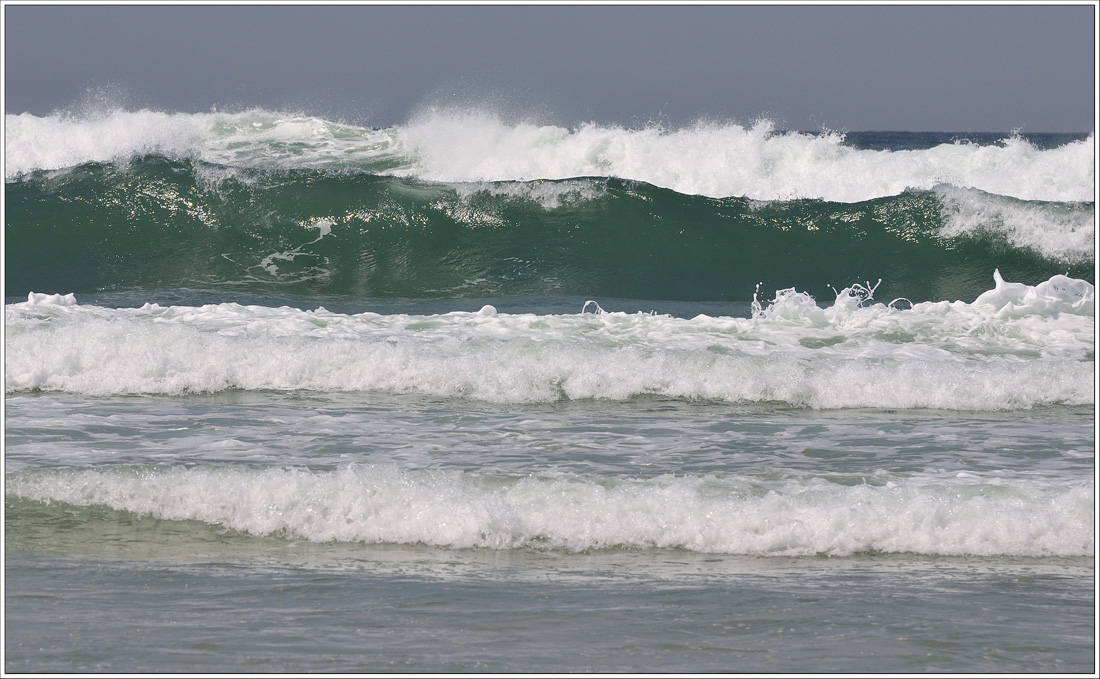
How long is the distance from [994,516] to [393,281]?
957 centimetres

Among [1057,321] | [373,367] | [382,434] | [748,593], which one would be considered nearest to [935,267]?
[1057,321]

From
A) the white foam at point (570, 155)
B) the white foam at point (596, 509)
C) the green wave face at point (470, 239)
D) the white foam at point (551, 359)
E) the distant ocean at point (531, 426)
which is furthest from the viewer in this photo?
the white foam at point (570, 155)

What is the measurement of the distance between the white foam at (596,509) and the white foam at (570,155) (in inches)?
444

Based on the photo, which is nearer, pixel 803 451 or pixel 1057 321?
pixel 803 451

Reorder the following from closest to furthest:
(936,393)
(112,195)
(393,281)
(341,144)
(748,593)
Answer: (748,593)
(936,393)
(393,281)
(112,195)
(341,144)

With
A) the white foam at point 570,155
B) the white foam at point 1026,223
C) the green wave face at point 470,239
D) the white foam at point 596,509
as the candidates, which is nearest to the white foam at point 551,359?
the white foam at point 596,509

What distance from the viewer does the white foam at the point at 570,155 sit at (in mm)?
15523

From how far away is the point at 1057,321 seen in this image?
8812mm

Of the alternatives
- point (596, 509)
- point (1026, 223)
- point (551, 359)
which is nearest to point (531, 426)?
point (551, 359)

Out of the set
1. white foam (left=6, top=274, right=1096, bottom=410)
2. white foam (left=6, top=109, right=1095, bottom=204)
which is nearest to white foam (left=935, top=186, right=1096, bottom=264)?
white foam (left=6, top=109, right=1095, bottom=204)

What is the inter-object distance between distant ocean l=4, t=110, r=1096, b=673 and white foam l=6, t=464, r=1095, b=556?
0.01 m

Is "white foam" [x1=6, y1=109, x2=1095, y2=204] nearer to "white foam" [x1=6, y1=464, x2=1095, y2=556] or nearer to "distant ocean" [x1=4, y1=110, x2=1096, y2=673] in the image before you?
"distant ocean" [x1=4, y1=110, x2=1096, y2=673]

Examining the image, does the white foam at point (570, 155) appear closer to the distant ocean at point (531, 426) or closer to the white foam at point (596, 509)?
the distant ocean at point (531, 426)

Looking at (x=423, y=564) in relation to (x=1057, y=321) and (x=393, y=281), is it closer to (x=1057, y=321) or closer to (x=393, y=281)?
(x=1057, y=321)
